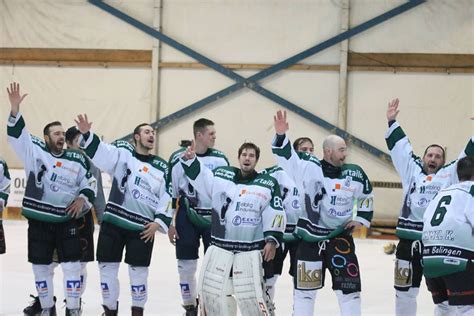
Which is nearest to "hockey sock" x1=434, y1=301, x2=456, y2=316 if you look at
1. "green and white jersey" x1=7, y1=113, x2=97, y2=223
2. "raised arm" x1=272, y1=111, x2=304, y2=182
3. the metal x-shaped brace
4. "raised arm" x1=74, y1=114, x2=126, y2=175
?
"raised arm" x1=272, y1=111, x2=304, y2=182

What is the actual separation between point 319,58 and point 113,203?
40.3 feet

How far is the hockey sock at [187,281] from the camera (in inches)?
384

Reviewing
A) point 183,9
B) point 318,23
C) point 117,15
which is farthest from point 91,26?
point 318,23

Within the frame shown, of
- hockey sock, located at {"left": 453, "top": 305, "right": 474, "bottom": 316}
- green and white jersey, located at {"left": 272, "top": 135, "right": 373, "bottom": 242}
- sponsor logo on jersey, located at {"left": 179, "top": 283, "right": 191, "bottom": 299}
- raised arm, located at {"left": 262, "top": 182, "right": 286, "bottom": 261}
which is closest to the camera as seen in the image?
hockey sock, located at {"left": 453, "top": 305, "right": 474, "bottom": 316}

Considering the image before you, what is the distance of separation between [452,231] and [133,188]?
10.3ft

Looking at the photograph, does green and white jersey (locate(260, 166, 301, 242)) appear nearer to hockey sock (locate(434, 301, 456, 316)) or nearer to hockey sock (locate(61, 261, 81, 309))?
hockey sock (locate(434, 301, 456, 316))

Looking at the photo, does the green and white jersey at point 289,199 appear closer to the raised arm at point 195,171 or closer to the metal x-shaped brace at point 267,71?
the raised arm at point 195,171

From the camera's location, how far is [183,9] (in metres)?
21.2

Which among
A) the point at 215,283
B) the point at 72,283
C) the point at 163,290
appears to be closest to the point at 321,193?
the point at 215,283

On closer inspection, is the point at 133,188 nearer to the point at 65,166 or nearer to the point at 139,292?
the point at 65,166

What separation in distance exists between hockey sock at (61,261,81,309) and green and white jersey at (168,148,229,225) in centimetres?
125

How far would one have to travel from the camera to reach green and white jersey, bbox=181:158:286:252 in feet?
26.5

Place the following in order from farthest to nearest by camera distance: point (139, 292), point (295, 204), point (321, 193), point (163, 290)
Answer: point (163, 290) < point (295, 204) < point (139, 292) < point (321, 193)

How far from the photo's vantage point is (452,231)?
7094 millimetres
